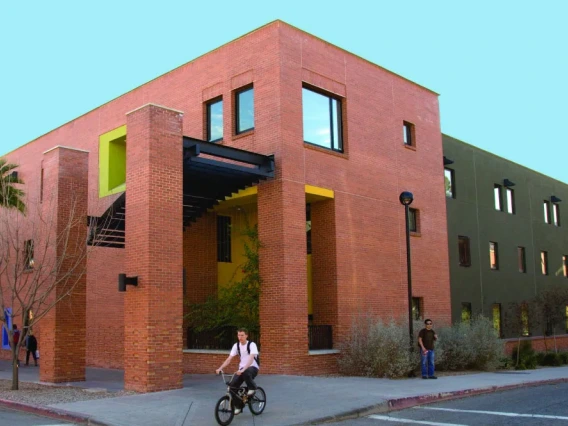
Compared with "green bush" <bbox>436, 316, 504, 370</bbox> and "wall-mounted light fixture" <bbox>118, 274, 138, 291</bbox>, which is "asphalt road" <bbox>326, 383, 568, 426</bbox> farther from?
"wall-mounted light fixture" <bbox>118, 274, 138, 291</bbox>

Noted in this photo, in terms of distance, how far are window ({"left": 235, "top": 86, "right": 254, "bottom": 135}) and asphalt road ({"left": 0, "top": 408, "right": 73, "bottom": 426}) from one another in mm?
10853

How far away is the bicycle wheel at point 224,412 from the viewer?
10.6 metres

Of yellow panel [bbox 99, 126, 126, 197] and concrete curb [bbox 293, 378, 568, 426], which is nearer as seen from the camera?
concrete curb [bbox 293, 378, 568, 426]

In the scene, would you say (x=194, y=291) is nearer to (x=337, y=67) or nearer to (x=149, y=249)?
(x=149, y=249)

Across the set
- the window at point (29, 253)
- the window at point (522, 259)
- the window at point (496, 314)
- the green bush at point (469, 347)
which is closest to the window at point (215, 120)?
the window at point (29, 253)

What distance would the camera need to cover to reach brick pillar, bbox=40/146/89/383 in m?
17.8

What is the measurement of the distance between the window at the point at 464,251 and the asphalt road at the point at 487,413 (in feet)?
43.2

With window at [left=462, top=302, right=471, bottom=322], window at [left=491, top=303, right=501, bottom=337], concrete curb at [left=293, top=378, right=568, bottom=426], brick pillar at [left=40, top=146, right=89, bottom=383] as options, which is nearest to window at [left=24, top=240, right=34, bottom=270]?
brick pillar at [left=40, top=146, right=89, bottom=383]

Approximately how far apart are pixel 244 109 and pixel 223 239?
16.8 ft

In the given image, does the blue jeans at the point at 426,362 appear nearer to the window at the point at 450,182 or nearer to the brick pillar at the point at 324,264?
the brick pillar at the point at 324,264

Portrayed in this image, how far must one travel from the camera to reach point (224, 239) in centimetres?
2344

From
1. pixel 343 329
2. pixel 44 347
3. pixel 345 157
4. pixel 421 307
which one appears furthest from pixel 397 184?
pixel 44 347

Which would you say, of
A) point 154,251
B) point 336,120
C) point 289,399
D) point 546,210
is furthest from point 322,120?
point 546,210

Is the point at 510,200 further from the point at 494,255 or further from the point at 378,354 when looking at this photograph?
the point at 378,354
